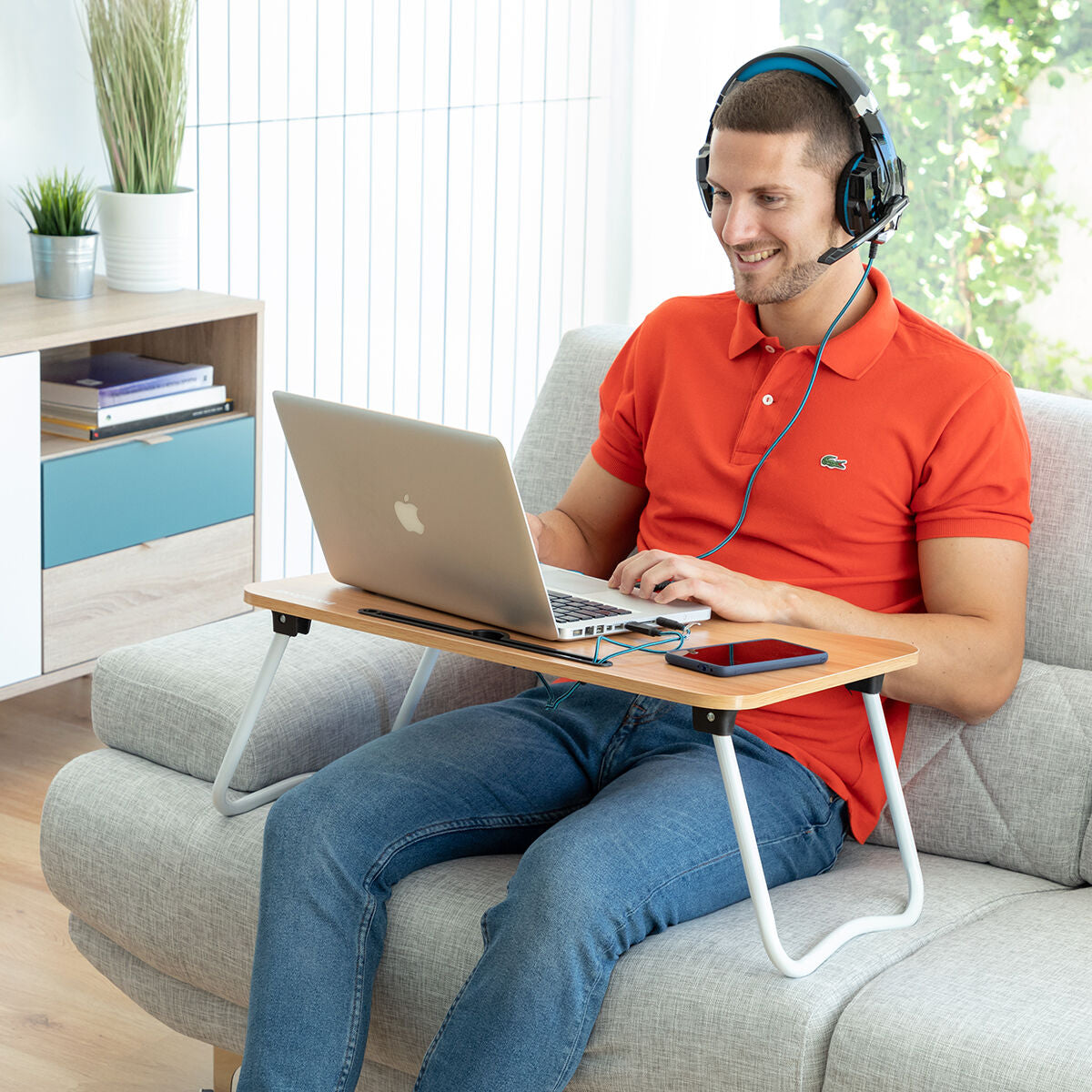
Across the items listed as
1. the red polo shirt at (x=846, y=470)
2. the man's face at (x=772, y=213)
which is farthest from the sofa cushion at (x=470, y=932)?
the man's face at (x=772, y=213)

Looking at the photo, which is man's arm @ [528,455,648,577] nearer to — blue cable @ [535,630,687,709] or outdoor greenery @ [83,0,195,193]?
blue cable @ [535,630,687,709]

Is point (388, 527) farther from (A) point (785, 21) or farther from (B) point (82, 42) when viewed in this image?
(A) point (785, 21)

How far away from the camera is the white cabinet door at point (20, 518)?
8.60 feet

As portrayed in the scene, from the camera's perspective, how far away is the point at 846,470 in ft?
5.50

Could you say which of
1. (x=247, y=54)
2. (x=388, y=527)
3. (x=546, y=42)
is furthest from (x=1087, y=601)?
(x=546, y=42)

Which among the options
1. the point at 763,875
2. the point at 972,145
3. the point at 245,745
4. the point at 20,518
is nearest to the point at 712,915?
the point at 763,875

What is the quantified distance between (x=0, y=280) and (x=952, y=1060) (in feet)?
7.99

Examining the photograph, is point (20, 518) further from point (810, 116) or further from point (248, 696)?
point (810, 116)

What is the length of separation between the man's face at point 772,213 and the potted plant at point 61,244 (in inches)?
62.5

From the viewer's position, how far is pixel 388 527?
4.88ft

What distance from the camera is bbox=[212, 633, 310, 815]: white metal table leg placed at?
5.32 ft

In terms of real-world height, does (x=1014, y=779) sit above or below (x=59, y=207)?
below

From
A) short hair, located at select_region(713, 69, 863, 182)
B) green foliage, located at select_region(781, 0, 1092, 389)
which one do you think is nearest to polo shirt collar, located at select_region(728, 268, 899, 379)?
short hair, located at select_region(713, 69, 863, 182)

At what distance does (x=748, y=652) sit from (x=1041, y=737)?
495 mm
